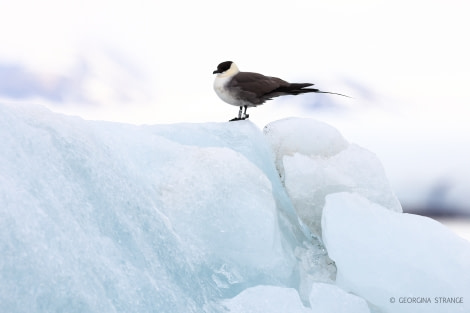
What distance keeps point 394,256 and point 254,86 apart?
2345mm

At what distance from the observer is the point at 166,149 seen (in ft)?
15.7

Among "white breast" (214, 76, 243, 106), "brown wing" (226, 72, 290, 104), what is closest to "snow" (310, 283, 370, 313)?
"brown wing" (226, 72, 290, 104)

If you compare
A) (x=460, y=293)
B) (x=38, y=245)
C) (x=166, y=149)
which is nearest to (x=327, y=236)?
(x=460, y=293)

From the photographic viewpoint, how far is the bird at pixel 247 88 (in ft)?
19.0

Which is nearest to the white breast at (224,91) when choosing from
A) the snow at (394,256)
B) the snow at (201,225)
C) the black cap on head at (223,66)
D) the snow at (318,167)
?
the black cap on head at (223,66)

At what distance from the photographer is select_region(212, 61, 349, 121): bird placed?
5785 mm

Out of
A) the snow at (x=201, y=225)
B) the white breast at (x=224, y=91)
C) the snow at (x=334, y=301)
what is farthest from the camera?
the white breast at (x=224, y=91)

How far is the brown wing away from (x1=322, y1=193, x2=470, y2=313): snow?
1542 mm

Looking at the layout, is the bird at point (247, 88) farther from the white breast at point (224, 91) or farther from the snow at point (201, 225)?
the snow at point (201, 225)

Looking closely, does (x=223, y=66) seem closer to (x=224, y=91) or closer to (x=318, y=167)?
(x=224, y=91)

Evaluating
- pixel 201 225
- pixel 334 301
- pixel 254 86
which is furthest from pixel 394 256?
pixel 254 86

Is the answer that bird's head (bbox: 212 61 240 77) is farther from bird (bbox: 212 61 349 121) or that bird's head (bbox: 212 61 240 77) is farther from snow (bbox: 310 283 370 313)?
snow (bbox: 310 283 370 313)

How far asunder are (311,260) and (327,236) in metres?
0.55

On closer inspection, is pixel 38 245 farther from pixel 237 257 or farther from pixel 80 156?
pixel 237 257
